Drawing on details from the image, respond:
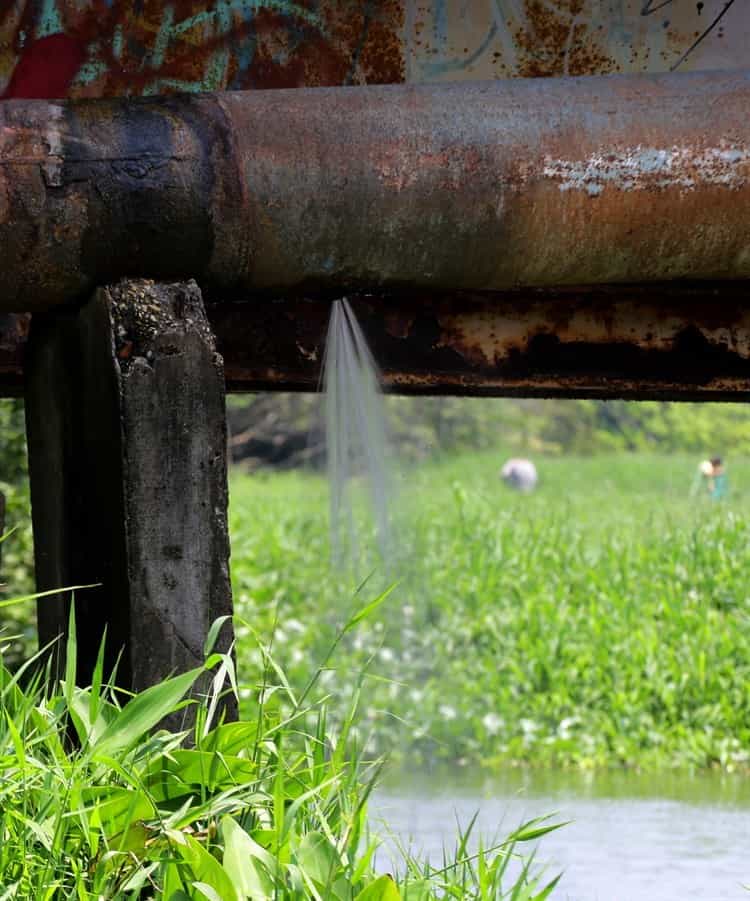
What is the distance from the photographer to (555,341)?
382 cm

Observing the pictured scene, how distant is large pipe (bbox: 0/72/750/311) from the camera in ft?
10.4

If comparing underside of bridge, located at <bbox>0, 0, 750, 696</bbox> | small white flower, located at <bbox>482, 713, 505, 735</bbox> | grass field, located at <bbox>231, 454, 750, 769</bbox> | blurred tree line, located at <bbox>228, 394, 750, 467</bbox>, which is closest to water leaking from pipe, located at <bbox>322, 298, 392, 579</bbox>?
underside of bridge, located at <bbox>0, 0, 750, 696</bbox>

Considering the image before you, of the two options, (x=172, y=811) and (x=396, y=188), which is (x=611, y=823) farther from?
(x=172, y=811)

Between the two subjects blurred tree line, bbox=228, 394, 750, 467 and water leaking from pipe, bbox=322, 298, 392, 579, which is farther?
blurred tree line, bbox=228, 394, 750, 467

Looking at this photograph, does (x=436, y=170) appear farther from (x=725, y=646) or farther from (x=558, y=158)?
(x=725, y=646)

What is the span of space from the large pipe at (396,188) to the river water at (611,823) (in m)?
1.53

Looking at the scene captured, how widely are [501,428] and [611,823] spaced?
1538cm

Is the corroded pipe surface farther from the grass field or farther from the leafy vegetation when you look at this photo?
the grass field

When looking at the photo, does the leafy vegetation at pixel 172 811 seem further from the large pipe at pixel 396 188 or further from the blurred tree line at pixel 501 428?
the blurred tree line at pixel 501 428

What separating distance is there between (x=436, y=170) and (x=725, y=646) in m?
7.60

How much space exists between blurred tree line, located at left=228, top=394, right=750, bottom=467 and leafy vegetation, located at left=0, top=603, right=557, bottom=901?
628 inches

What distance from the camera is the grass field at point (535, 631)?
9.80 metres

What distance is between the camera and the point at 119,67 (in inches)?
149

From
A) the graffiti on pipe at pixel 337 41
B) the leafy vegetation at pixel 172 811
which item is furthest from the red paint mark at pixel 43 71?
the leafy vegetation at pixel 172 811
